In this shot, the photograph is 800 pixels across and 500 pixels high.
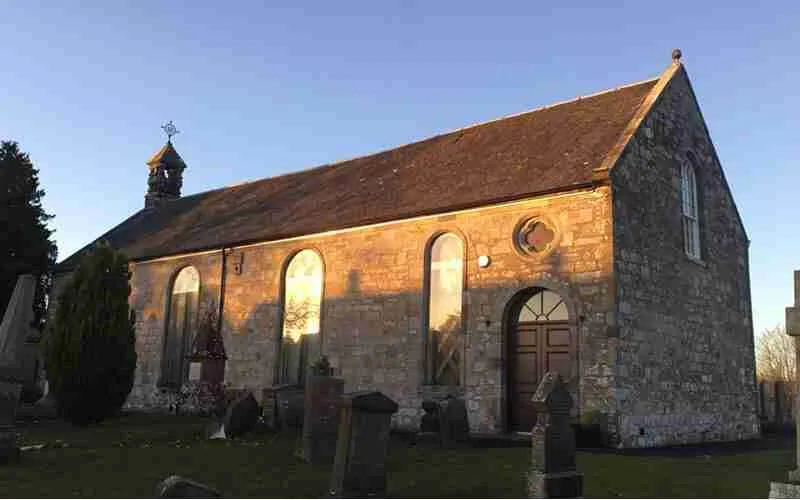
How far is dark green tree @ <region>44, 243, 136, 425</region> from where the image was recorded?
16.5 m

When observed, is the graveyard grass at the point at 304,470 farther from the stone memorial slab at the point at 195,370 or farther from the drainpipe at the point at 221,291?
the drainpipe at the point at 221,291

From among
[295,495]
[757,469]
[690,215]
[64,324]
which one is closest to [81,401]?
[64,324]

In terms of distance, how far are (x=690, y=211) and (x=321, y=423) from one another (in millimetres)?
12223

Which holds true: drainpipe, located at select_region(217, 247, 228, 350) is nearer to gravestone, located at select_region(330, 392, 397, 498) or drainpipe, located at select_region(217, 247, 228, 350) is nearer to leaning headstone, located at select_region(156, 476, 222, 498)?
gravestone, located at select_region(330, 392, 397, 498)

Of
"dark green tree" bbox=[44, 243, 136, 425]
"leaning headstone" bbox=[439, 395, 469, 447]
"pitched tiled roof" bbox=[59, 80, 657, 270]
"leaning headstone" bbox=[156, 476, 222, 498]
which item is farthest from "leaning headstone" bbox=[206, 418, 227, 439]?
"leaning headstone" bbox=[156, 476, 222, 498]

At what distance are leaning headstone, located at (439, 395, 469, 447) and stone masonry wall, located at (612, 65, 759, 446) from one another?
3.17 m

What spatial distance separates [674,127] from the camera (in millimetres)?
17828

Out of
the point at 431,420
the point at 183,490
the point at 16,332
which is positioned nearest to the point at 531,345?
the point at 431,420

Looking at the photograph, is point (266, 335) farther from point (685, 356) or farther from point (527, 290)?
point (685, 356)

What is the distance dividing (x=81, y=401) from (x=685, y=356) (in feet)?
47.8

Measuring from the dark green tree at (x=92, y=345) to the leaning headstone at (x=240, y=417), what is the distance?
4.68 metres

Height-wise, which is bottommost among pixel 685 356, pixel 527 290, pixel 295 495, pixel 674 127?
pixel 295 495

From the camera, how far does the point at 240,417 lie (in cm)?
1362

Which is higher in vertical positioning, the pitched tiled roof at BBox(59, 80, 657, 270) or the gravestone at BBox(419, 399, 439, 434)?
the pitched tiled roof at BBox(59, 80, 657, 270)
